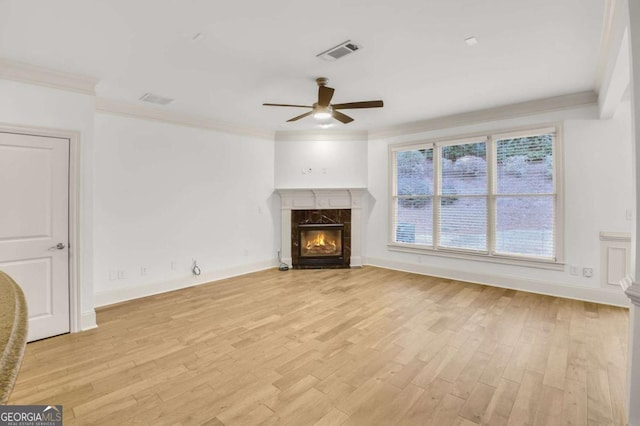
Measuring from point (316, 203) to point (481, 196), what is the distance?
9.73 feet

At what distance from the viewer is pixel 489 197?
5020mm

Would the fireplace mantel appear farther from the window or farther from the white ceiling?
the white ceiling

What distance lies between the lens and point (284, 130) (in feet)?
20.3

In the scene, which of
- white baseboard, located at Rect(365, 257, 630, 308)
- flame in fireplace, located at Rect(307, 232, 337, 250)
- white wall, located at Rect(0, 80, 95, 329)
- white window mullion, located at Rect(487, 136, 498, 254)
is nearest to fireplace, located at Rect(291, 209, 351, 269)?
flame in fireplace, located at Rect(307, 232, 337, 250)

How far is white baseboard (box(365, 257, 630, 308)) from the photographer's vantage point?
408 cm

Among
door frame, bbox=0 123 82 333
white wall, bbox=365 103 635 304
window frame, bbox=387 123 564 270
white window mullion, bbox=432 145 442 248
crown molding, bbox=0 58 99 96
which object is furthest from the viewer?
white window mullion, bbox=432 145 442 248

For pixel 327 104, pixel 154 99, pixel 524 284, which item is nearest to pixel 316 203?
pixel 327 104

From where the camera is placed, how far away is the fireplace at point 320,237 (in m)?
6.26

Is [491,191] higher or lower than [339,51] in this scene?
lower

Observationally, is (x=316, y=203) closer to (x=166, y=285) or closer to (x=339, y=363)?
(x=166, y=285)

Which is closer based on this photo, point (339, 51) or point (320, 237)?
point (339, 51)

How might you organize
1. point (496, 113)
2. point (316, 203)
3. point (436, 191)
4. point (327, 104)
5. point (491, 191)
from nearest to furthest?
1. point (327, 104)
2. point (496, 113)
3. point (491, 191)
4. point (436, 191)
5. point (316, 203)

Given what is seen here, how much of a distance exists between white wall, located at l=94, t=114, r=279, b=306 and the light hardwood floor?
0.63 meters

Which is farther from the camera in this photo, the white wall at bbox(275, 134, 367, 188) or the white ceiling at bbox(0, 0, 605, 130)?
the white wall at bbox(275, 134, 367, 188)
